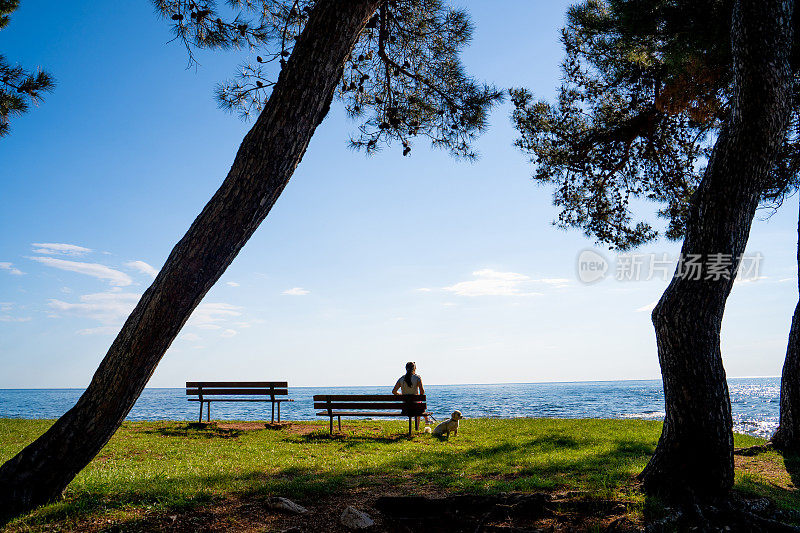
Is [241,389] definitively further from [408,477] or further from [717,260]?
[717,260]

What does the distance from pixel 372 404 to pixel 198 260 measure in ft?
23.7

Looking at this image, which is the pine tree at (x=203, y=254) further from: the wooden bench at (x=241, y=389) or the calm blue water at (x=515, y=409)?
the calm blue water at (x=515, y=409)

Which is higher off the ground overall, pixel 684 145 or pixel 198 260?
pixel 684 145

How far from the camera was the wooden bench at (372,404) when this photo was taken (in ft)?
33.5

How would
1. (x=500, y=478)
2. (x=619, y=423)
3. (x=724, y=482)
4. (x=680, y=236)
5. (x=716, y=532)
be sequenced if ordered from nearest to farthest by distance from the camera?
(x=716, y=532), (x=724, y=482), (x=500, y=478), (x=680, y=236), (x=619, y=423)

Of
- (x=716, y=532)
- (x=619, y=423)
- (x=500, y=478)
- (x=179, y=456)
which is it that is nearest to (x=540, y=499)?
(x=716, y=532)

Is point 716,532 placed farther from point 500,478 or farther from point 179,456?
point 179,456

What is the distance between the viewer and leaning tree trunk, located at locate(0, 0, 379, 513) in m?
4.07

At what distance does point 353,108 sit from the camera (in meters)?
8.12

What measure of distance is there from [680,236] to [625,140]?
231 centimetres

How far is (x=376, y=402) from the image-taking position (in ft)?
34.6

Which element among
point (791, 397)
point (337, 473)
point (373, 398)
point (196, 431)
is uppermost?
point (791, 397)

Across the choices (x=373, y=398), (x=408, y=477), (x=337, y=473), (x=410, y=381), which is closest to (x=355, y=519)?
(x=408, y=477)

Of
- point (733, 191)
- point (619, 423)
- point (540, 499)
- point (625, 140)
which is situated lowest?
point (619, 423)
